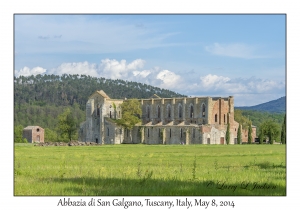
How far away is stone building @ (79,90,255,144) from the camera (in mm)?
77250

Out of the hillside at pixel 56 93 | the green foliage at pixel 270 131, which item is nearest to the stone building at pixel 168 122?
the green foliage at pixel 270 131

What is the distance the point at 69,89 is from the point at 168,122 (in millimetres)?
60690

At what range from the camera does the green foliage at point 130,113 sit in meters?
85.4

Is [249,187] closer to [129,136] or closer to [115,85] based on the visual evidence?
[129,136]

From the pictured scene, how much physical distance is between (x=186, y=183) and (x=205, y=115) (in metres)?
64.9

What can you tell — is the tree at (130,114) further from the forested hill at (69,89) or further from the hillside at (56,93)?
the forested hill at (69,89)

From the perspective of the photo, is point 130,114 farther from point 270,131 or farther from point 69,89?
point 69,89

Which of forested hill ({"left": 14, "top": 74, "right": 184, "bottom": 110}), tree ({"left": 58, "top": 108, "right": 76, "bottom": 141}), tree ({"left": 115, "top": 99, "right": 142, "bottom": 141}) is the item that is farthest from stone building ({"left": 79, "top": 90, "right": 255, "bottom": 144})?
forested hill ({"left": 14, "top": 74, "right": 184, "bottom": 110})

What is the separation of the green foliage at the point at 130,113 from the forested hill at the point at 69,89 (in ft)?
135

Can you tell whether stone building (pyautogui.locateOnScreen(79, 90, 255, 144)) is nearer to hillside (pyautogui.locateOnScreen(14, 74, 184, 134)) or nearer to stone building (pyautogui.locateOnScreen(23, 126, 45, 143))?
stone building (pyautogui.locateOnScreen(23, 126, 45, 143))

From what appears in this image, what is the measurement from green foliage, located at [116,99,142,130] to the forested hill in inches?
1616

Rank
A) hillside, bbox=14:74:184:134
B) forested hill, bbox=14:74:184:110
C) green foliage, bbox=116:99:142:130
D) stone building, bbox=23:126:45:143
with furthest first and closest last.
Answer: forested hill, bbox=14:74:184:110
hillside, bbox=14:74:184:134
stone building, bbox=23:126:45:143
green foliage, bbox=116:99:142:130

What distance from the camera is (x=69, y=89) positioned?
142 metres

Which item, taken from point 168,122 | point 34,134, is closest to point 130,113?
point 168,122
